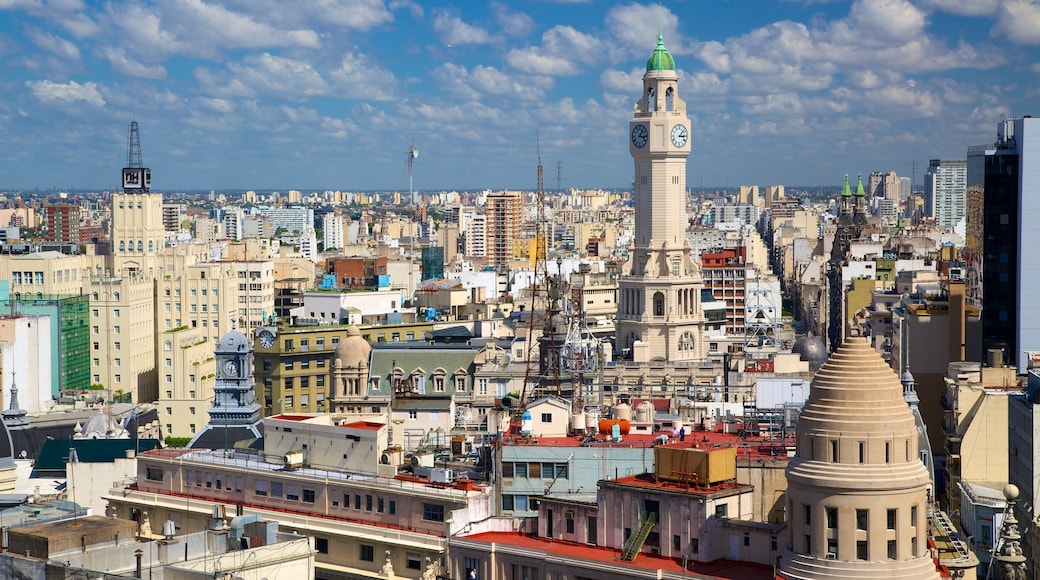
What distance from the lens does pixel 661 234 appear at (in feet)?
315

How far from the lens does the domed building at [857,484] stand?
40906 millimetres

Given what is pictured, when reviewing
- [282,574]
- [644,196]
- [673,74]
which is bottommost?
[282,574]

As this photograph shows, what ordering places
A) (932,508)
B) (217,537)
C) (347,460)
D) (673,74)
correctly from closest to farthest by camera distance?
(217,537) < (932,508) < (347,460) < (673,74)

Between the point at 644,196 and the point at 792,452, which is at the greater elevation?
the point at 644,196

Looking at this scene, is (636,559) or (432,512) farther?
(432,512)

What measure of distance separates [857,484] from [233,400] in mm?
41554

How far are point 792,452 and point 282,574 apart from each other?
48.9ft

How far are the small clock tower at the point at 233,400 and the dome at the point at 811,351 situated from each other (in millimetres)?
31470

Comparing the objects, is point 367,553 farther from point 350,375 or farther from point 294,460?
point 350,375

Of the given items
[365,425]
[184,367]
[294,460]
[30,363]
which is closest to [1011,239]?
[365,425]

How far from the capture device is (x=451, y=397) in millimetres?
82938

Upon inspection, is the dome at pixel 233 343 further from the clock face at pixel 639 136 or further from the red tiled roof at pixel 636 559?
the red tiled roof at pixel 636 559

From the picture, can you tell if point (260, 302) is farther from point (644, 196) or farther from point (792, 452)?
point (792, 452)

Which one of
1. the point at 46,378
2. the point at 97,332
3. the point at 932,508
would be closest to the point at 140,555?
the point at 932,508
